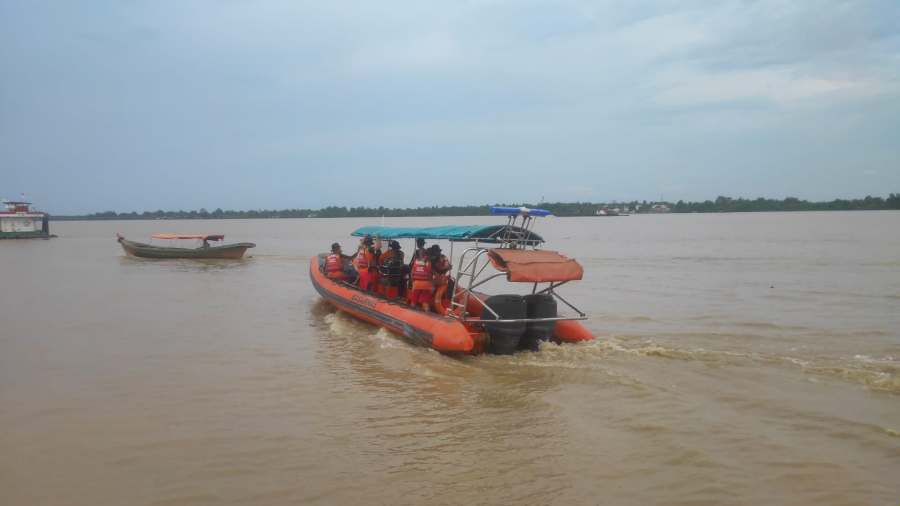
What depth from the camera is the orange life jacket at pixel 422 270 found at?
9.27 meters

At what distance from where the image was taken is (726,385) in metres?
6.72

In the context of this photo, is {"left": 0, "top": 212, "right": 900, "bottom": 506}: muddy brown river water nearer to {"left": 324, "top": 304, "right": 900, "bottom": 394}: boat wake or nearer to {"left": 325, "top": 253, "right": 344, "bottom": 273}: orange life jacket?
{"left": 324, "top": 304, "right": 900, "bottom": 394}: boat wake

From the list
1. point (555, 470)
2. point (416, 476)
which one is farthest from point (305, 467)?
point (555, 470)

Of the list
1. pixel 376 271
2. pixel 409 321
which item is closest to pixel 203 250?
pixel 376 271

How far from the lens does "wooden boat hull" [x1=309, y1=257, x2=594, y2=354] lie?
7863 mm

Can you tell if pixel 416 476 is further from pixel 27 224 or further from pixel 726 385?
pixel 27 224

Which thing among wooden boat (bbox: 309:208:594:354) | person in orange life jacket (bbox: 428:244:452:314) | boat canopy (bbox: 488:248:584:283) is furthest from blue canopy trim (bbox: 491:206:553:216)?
person in orange life jacket (bbox: 428:244:452:314)

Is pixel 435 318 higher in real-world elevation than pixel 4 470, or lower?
higher

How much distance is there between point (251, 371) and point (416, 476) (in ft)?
12.5

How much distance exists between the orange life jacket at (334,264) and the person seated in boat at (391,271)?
5.87 feet

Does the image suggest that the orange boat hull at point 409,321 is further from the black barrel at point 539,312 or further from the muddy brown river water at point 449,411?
the black barrel at point 539,312

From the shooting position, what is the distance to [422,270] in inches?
365

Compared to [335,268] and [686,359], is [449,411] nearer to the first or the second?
[686,359]

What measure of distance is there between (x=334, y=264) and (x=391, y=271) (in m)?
2.37
